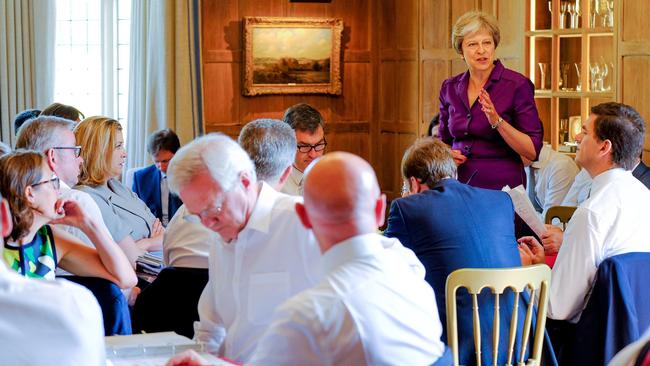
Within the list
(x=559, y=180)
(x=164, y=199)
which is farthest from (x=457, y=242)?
(x=164, y=199)

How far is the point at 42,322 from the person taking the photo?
6.89 ft

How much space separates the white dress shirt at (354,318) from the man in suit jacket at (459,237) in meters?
1.58

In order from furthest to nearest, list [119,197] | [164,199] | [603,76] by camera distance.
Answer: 1. [603,76]
2. [164,199]
3. [119,197]

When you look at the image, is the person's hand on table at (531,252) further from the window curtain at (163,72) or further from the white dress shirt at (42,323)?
the window curtain at (163,72)

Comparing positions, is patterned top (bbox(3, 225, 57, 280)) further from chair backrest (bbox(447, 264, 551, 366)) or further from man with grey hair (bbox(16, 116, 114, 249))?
chair backrest (bbox(447, 264, 551, 366))

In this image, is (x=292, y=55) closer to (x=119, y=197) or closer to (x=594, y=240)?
(x=119, y=197)

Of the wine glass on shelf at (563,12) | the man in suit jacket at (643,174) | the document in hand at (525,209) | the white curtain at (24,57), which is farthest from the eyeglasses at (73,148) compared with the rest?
the white curtain at (24,57)

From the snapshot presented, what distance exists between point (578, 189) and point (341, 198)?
4422mm

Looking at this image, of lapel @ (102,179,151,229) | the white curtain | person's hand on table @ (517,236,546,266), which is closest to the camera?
person's hand on table @ (517,236,546,266)

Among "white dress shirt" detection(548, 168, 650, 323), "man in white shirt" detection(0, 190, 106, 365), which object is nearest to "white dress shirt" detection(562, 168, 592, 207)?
"white dress shirt" detection(548, 168, 650, 323)

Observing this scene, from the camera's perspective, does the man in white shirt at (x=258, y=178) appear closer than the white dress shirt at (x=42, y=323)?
No

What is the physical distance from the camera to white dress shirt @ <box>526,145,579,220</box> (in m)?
6.57

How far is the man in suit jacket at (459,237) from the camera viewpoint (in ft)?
12.2

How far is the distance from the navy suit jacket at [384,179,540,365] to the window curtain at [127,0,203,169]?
553 cm
